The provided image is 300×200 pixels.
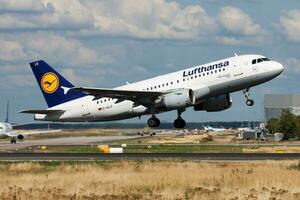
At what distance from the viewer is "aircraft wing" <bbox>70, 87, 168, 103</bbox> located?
211 feet

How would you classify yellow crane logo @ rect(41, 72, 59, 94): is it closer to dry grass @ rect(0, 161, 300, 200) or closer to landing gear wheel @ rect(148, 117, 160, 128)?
landing gear wheel @ rect(148, 117, 160, 128)

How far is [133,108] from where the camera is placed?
68.6 m

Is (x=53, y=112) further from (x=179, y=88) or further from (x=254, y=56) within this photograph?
(x=254, y=56)

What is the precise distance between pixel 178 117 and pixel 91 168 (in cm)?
2795

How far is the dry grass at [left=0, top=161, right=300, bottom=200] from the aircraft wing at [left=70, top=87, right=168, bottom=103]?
58.2ft

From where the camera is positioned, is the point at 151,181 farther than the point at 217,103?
No

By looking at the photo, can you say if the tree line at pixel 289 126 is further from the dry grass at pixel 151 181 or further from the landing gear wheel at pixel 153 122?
the dry grass at pixel 151 181

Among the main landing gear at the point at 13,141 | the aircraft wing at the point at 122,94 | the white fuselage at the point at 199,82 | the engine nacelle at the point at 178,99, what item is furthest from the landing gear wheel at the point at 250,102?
the main landing gear at the point at 13,141

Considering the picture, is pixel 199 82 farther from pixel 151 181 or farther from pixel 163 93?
pixel 151 181

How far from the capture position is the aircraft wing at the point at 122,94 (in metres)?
64.4

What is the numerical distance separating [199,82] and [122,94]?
7.10 m

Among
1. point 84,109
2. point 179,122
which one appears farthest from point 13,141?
point 179,122

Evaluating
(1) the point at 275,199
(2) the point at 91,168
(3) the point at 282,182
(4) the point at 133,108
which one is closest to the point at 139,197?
(1) the point at 275,199

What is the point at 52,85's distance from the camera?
3017 inches
